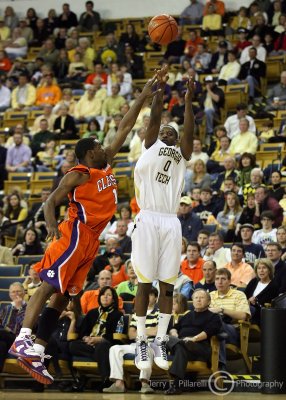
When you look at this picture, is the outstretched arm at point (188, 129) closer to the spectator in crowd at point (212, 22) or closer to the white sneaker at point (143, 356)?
the white sneaker at point (143, 356)

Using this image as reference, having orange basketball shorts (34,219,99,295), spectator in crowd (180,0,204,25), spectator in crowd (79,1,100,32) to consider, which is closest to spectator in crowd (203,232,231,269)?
orange basketball shorts (34,219,99,295)

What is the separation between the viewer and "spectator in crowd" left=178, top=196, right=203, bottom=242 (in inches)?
578

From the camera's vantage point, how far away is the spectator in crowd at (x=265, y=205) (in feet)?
47.2

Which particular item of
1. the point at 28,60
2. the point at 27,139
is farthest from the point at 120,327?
the point at 28,60

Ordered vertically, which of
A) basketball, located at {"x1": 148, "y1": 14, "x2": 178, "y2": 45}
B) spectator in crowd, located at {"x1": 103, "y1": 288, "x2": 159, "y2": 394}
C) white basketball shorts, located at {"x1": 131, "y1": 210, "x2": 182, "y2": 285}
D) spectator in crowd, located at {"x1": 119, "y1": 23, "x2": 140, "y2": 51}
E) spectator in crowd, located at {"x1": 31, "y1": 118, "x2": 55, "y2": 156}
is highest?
basketball, located at {"x1": 148, "y1": 14, "x2": 178, "y2": 45}

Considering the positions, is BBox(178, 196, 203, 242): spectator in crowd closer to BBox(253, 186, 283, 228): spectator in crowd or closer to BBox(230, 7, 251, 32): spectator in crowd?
BBox(253, 186, 283, 228): spectator in crowd

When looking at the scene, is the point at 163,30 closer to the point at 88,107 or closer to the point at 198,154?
the point at 198,154

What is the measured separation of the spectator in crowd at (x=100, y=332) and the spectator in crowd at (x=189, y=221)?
99.3 inches

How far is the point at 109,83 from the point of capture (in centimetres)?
2095

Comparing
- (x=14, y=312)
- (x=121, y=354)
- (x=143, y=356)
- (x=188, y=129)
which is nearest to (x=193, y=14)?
(x=14, y=312)

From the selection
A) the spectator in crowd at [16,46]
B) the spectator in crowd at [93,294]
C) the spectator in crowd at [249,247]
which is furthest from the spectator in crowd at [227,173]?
the spectator in crowd at [16,46]

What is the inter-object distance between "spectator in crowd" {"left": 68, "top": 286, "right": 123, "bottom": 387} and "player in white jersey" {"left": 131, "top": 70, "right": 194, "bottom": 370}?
2.82 metres

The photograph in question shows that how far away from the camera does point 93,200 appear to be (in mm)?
8961

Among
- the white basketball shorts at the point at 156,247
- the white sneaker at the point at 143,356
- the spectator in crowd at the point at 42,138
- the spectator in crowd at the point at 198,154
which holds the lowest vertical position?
the spectator in crowd at the point at 42,138
